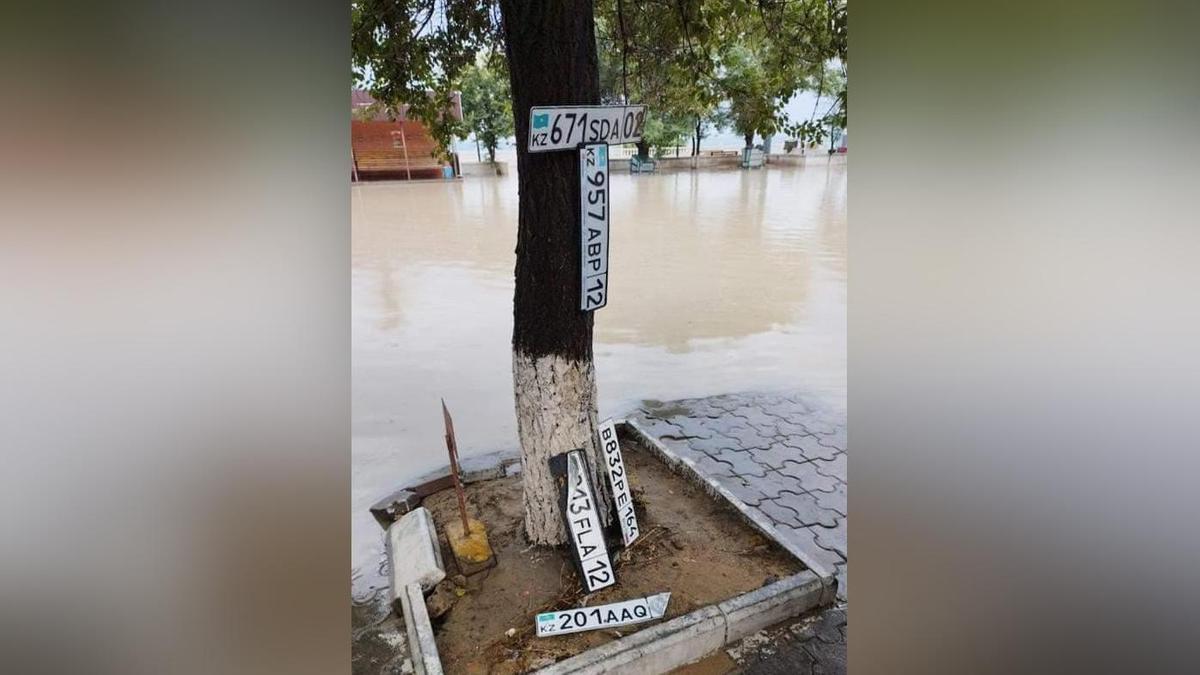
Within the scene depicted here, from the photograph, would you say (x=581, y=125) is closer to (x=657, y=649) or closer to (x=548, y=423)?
(x=548, y=423)

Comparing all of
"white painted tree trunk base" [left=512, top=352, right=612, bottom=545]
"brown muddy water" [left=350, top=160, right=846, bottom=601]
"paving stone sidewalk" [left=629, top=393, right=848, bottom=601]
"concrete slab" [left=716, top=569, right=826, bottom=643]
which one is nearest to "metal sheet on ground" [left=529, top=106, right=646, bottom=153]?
"white painted tree trunk base" [left=512, top=352, right=612, bottom=545]

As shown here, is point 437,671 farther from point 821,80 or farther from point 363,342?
point 363,342

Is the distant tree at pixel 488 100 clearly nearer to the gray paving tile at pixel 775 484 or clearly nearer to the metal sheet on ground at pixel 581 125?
the metal sheet on ground at pixel 581 125

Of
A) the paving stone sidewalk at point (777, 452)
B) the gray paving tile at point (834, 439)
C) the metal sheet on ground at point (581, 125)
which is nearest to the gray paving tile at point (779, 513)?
the paving stone sidewalk at point (777, 452)

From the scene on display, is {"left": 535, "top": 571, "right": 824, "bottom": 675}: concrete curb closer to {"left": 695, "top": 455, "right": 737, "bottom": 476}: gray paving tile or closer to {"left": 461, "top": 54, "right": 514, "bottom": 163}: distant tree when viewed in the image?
{"left": 695, "top": 455, "right": 737, "bottom": 476}: gray paving tile

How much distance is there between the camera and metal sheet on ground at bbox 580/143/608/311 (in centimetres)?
190

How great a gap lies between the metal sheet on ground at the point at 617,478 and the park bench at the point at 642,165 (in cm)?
1284

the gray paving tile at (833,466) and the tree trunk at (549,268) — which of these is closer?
the tree trunk at (549,268)

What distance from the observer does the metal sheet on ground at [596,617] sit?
198 cm

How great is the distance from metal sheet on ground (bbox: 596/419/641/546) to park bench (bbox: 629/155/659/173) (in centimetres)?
1284

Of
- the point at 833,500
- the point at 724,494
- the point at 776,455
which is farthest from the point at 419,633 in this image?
the point at 776,455
